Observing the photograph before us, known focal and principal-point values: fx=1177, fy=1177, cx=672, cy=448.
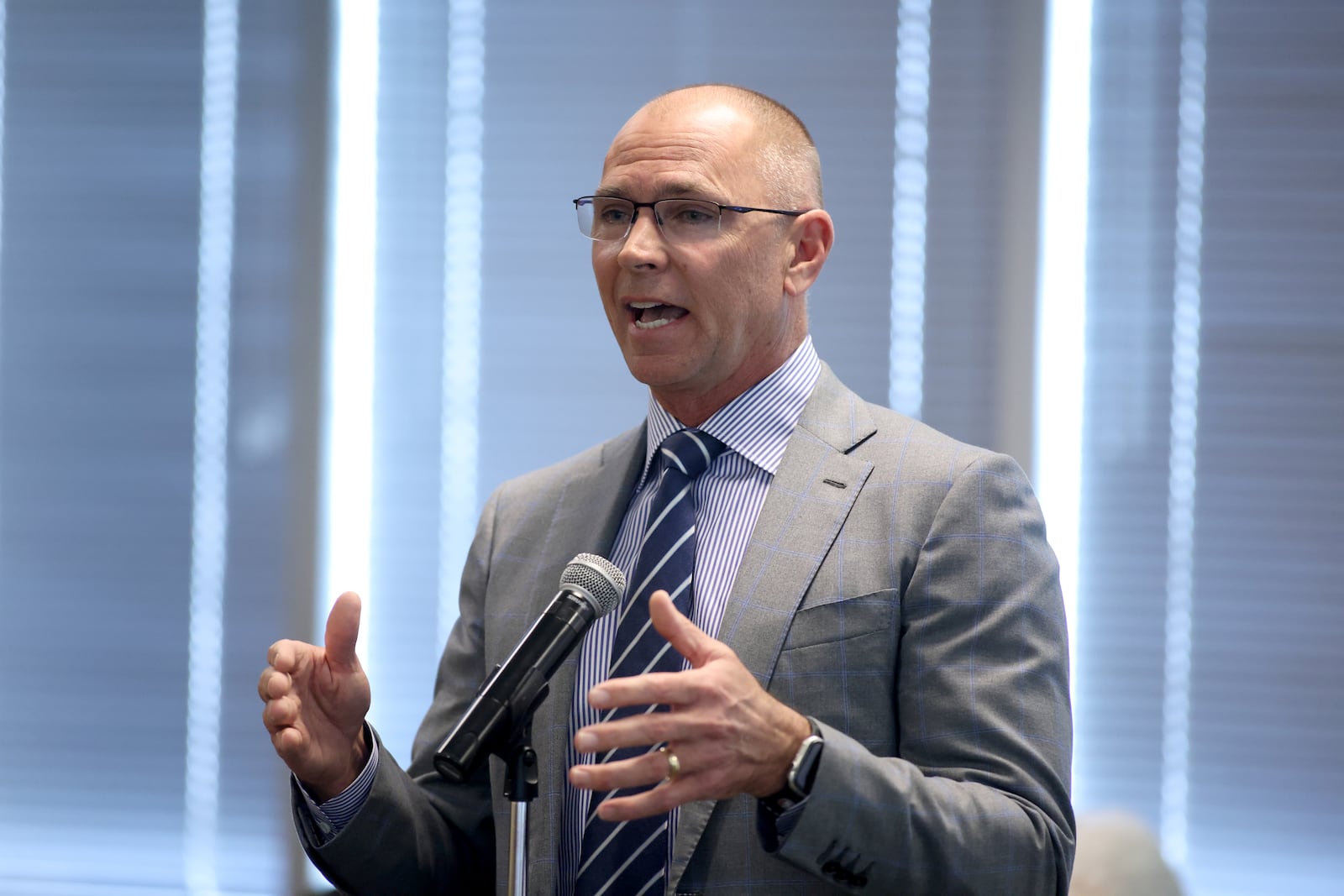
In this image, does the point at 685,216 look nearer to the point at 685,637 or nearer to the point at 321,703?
the point at 685,637

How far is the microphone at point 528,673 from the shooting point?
3.63 feet

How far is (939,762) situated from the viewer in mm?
1420

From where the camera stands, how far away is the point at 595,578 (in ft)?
4.02

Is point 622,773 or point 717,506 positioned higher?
point 717,506

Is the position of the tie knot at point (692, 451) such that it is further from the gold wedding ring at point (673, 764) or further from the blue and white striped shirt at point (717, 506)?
the gold wedding ring at point (673, 764)

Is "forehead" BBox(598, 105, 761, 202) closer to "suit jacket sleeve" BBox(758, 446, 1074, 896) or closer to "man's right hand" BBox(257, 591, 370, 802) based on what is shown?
"suit jacket sleeve" BBox(758, 446, 1074, 896)

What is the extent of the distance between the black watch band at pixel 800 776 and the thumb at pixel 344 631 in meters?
0.55

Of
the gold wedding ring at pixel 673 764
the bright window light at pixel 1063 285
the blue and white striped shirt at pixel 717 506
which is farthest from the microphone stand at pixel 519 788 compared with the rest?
the bright window light at pixel 1063 285

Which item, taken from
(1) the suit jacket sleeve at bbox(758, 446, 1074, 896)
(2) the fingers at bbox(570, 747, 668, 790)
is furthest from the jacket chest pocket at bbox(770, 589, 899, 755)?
(2) the fingers at bbox(570, 747, 668, 790)

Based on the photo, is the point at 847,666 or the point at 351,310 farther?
the point at 351,310

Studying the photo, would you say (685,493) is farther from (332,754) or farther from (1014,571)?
(332,754)

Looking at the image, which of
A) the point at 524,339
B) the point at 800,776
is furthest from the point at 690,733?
the point at 524,339

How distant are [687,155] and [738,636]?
0.68m

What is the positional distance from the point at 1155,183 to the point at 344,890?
2413mm
